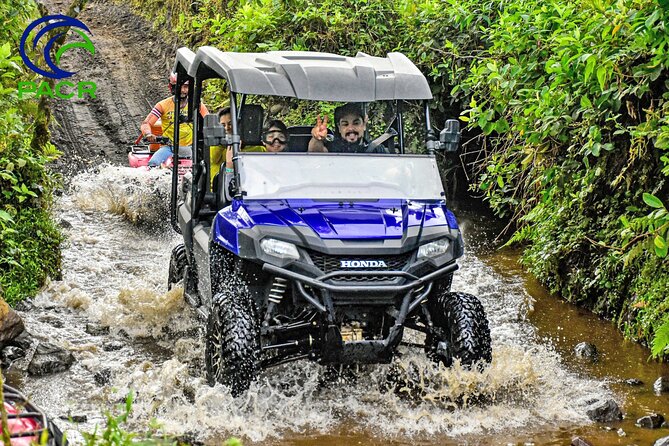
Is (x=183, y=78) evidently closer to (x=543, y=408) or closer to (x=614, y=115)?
(x=614, y=115)

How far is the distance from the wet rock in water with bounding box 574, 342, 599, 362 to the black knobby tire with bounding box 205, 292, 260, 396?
9.97 feet

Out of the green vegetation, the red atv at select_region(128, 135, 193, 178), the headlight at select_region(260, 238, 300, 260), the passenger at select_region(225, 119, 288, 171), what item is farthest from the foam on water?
the red atv at select_region(128, 135, 193, 178)

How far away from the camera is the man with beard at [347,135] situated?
27.9 feet

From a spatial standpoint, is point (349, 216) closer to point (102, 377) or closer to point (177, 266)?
point (102, 377)

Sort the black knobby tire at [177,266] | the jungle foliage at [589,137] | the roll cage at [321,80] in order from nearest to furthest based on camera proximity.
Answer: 1. the roll cage at [321,80]
2. the jungle foliage at [589,137]
3. the black knobby tire at [177,266]

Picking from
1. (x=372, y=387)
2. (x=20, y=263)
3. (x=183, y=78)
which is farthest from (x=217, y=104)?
(x=372, y=387)

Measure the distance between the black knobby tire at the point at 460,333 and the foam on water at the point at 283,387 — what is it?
0.37ft

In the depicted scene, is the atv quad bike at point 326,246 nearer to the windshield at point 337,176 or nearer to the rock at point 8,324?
the windshield at point 337,176

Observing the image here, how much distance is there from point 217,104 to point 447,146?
8877 mm

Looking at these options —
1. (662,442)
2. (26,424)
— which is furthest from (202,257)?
(26,424)

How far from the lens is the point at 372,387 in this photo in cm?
738

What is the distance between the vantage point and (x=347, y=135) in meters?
8.55

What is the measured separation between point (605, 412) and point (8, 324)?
183 inches

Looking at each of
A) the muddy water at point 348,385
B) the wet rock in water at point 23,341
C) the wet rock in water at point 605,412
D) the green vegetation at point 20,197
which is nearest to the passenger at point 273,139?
the muddy water at point 348,385
